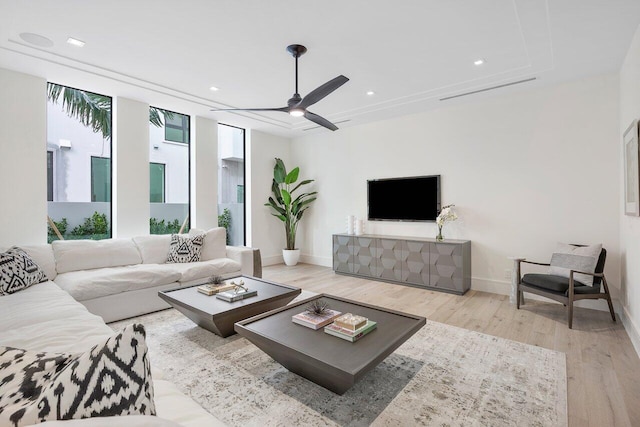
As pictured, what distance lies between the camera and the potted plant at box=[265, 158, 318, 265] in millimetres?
6266

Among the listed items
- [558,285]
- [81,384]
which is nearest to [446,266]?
[558,285]

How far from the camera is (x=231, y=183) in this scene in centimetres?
606

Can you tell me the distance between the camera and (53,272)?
10.9 ft

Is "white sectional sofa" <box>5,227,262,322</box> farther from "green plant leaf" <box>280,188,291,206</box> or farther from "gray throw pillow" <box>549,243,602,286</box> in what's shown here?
"gray throw pillow" <box>549,243,602,286</box>

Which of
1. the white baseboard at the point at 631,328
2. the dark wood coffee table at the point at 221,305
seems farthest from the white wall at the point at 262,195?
the white baseboard at the point at 631,328

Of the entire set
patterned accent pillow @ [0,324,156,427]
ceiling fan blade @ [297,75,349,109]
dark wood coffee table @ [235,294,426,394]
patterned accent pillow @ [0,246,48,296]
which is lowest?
dark wood coffee table @ [235,294,426,394]

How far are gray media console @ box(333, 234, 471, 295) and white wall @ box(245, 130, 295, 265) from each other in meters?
1.59

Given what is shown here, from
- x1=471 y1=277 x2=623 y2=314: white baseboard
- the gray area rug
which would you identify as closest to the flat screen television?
x1=471 y1=277 x2=623 y2=314: white baseboard

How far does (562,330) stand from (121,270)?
467cm

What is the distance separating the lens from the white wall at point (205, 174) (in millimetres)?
5246

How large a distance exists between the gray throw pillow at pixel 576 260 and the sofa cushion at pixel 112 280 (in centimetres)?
440

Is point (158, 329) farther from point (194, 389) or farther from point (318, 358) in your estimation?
point (318, 358)

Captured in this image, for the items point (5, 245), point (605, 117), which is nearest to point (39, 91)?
point (5, 245)

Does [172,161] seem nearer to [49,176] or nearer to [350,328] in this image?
[49,176]
